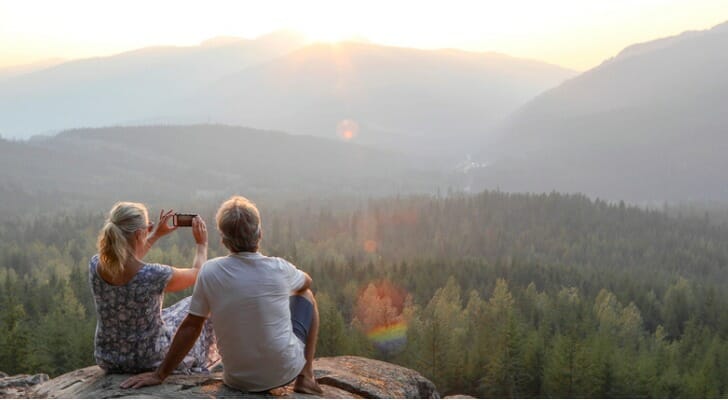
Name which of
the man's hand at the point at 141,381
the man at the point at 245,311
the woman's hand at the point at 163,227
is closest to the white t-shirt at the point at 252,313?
the man at the point at 245,311

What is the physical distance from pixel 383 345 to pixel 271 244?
245ft

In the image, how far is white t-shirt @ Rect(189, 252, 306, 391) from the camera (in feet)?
26.3

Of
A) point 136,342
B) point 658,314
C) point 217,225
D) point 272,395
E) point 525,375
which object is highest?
point 217,225

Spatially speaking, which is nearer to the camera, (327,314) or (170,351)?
(170,351)

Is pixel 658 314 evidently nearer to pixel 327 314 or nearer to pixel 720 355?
pixel 720 355

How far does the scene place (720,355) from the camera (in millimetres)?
58969

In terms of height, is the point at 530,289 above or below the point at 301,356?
below

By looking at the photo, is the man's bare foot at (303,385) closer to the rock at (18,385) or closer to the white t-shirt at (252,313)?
the white t-shirt at (252,313)

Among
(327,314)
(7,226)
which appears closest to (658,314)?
(327,314)

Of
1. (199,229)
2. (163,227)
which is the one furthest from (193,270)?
(163,227)

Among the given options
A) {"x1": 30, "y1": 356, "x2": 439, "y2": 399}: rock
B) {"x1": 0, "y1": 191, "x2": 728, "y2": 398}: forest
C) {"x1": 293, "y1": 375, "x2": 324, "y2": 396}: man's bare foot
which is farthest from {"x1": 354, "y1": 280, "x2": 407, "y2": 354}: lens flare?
{"x1": 293, "y1": 375, "x2": 324, "y2": 396}: man's bare foot

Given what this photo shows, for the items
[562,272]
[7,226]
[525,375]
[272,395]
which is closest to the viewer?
[272,395]

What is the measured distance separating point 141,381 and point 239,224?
9.47 ft

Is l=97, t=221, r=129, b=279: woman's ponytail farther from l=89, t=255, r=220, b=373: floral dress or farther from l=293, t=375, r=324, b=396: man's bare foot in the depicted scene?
l=293, t=375, r=324, b=396: man's bare foot
